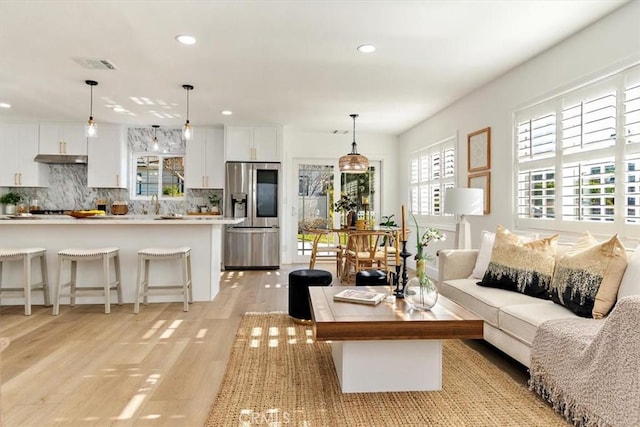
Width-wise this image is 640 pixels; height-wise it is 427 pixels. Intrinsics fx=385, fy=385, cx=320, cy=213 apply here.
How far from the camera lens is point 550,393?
209 cm

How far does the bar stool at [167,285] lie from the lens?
3.98m


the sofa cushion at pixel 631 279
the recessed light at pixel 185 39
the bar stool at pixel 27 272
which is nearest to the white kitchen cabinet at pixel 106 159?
the bar stool at pixel 27 272

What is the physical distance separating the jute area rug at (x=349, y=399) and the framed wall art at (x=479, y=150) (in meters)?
2.47

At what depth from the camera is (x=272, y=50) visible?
356cm

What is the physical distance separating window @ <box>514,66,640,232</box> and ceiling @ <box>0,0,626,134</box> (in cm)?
59

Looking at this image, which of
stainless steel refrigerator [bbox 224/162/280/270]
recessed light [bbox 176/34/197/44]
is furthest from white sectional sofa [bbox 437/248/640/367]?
stainless steel refrigerator [bbox 224/162/280/270]

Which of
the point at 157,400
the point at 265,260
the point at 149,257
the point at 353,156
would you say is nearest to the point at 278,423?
the point at 157,400

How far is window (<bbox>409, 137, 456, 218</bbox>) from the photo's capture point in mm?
5602

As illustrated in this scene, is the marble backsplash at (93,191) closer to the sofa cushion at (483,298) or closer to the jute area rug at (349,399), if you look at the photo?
the jute area rug at (349,399)

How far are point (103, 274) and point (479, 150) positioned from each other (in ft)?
14.9

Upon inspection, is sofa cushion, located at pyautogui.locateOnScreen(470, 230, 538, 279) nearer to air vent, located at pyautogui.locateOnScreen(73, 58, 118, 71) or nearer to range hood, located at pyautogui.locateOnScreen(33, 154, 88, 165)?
air vent, located at pyautogui.locateOnScreen(73, 58, 118, 71)

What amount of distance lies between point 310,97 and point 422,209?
2846mm

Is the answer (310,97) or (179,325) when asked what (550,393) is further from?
(310,97)

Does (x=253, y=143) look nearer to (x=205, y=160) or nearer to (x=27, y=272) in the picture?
(x=205, y=160)
